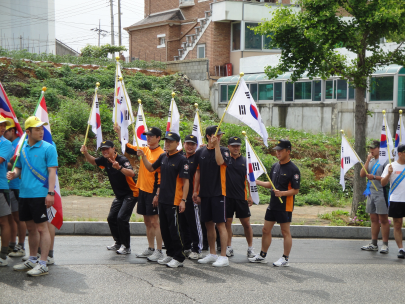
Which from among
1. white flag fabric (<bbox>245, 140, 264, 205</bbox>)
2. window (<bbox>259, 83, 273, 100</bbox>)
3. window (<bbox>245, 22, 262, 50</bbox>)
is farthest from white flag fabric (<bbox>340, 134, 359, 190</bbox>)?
window (<bbox>245, 22, 262, 50</bbox>)

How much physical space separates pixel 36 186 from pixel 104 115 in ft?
38.5

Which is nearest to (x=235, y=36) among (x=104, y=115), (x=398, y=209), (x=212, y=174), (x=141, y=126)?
(x=104, y=115)

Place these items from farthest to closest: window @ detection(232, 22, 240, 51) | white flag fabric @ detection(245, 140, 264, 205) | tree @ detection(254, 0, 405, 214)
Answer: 1. window @ detection(232, 22, 240, 51)
2. tree @ detection(254, 0, 405, 214)
3. white flag fabric @ detection(245, 140, 264, 205)

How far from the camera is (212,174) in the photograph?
7.61m

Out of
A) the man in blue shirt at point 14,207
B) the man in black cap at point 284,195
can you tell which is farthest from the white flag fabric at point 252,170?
the man in blue shirt at point 14,207

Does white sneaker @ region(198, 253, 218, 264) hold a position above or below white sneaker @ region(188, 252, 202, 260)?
above

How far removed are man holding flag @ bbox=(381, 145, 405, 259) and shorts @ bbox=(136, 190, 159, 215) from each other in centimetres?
417

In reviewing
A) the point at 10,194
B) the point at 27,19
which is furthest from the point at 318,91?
the point at 27,19

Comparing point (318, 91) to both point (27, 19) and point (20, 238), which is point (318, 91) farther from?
point (27, 19)

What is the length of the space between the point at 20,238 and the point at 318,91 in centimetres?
2018

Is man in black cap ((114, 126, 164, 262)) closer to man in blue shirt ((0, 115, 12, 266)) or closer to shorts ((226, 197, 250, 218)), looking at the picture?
shorts ((226, 197, 250, 218))

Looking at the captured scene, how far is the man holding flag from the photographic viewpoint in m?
8.62

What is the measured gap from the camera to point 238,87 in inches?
311

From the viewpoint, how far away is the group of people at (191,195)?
7348mm
